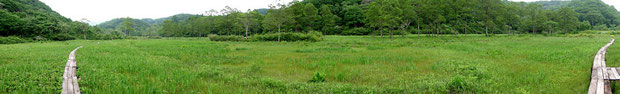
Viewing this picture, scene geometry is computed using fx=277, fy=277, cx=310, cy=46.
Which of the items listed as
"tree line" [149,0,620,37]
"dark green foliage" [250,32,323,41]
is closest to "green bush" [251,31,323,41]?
"dark green foliage" [250,32,323,41]

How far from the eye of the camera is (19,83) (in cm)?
490

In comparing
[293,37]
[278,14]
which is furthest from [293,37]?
[278,14]

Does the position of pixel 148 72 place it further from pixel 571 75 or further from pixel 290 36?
pixel 290 36

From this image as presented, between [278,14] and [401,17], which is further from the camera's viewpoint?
[401,17]

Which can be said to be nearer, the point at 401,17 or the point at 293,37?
the point at 293,37

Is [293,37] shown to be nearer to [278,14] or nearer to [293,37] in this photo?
[293,37]

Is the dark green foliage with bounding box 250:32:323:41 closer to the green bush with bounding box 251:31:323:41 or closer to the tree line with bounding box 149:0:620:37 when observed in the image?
the green bush with bounding box 251:31:323:41

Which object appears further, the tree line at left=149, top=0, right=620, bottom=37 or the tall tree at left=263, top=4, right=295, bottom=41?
the tree line at left=149, top=0, right=620, bottom=37

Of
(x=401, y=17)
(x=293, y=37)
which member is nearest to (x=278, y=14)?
(x=293, y=37)

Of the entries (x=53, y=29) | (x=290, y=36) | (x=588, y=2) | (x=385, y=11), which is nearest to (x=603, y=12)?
(x=588, y=2)

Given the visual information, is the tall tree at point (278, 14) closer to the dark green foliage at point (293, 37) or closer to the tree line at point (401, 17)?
the tree line at point (401, 17)

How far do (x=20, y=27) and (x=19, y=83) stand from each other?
5218 centimetres

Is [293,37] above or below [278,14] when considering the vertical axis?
below

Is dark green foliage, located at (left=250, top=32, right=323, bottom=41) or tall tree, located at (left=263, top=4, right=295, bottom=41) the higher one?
tall tree, located at (left=263, top=4, right=295, bottom=41)
